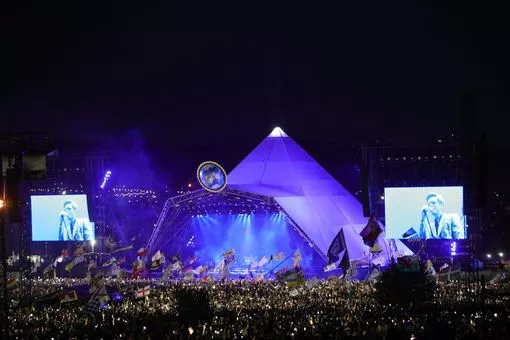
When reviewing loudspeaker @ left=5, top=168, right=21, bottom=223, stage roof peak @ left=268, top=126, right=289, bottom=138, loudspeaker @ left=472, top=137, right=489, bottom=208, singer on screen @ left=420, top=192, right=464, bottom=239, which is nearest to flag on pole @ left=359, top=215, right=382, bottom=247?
loudspeaker @ left=472, top=137, right=489, bottom=208

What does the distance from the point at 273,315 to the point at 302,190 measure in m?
26.6

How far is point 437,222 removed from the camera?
4481 cm

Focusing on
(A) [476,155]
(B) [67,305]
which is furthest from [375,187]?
(B) [67,305]

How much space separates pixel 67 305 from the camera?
25875mm

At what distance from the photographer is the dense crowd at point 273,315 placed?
17.0 meters

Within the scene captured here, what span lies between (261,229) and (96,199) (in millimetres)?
13267

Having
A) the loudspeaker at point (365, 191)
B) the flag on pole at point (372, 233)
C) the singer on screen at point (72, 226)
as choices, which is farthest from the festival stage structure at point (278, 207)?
the flag on pole at point (372, 233)

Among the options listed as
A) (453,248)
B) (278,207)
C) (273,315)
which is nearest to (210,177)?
(278,207)

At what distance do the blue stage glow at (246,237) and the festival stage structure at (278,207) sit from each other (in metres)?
0.07

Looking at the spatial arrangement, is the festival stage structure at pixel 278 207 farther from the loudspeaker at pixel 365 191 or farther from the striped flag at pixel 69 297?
the striped flag at pixel 69 297

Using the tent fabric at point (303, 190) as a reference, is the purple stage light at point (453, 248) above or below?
below

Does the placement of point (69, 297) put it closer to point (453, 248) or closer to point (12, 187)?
point (12, 187)

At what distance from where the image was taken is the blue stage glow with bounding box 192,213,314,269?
44875mm

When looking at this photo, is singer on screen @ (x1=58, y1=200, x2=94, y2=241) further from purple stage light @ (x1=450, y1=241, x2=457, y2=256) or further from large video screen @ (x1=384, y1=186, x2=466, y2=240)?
purple stage light @ (x1=450, y1=241, x2=457, y2=256)
